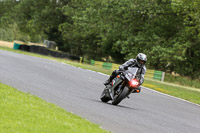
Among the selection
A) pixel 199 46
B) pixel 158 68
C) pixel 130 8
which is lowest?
pixel 158 68

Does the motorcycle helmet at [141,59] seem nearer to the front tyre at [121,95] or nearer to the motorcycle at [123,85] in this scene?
the motorcycle at [123,85]

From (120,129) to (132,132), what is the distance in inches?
10.4

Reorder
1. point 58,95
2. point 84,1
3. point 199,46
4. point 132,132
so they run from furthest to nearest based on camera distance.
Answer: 1. point 84,1
2. point 199,46
3. point 58,95
4. point 132,132

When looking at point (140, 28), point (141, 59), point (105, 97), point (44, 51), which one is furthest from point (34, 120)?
point (44, 51)

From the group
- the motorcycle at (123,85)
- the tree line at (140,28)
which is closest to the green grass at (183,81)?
the tree line at (140,28)

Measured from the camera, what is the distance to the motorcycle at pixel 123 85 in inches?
455

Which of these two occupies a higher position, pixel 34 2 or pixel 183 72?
pixel 34 2

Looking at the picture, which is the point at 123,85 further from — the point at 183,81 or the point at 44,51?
the point at 44,51

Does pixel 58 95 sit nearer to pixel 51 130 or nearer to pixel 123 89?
pixel 123 89

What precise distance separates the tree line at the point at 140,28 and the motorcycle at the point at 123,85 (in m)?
22.7

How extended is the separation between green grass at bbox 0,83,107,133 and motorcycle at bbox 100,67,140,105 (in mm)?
3341

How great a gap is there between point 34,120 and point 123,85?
5.30 m

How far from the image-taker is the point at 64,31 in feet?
189

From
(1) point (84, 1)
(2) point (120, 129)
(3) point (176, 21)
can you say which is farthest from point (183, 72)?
(2) point (120, 129)
